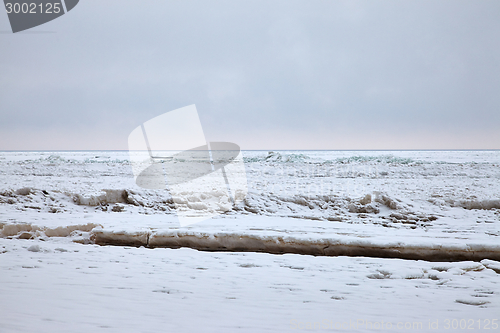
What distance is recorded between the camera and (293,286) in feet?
12.7

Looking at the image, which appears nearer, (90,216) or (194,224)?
(194,224)

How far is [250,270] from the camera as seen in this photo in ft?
14.7

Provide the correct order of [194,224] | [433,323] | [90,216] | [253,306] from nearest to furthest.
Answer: [433,323] → [253,306] → [194,224] → [90,216]

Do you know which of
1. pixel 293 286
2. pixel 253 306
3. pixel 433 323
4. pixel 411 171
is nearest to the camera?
pixel 433 323

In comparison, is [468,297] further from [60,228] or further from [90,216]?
[90,216]

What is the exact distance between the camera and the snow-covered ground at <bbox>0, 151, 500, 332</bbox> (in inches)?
118

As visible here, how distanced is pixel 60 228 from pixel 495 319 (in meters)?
7.12

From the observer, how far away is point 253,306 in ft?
10.8

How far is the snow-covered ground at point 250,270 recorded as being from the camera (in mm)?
2998

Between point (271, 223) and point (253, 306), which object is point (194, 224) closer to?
point (271, 223)

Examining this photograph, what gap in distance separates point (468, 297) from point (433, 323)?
3.07 ft

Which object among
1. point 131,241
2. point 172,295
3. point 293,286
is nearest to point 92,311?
point 172,295

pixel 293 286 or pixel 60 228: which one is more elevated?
pixel 60 228

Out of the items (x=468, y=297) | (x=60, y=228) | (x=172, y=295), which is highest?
(x=60, y=228)
